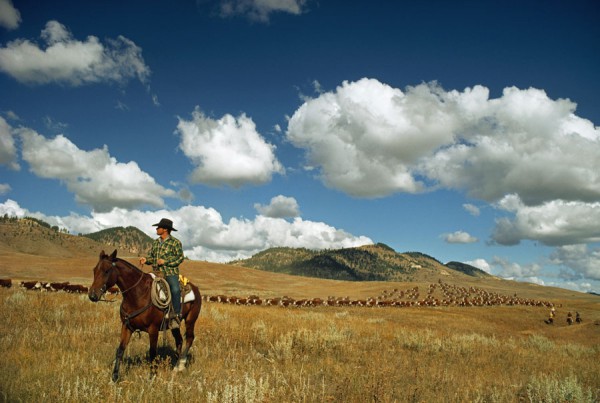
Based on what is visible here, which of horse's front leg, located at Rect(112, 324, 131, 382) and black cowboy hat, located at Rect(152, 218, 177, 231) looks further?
black cowboy hat, located at Rect(152, 218, 177, 231)

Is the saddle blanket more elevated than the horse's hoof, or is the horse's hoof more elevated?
the saddle blanket

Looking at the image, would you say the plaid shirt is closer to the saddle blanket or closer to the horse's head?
the saddle blanket

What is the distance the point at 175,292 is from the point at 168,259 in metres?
0.78

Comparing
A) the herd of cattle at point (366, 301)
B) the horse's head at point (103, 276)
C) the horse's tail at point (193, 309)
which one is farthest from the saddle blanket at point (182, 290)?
the herd of cattle at point (366, 301)

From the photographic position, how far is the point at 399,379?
Result: 838cm

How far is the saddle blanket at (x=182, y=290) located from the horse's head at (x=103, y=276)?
917 mm

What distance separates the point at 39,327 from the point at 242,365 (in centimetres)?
701

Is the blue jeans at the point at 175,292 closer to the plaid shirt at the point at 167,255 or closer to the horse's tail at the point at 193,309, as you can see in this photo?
the plaid shirt at the point at 167,255

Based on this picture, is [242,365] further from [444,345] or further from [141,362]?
[444,345]

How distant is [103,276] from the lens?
768 centimetres

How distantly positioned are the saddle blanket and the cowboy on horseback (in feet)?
0.64

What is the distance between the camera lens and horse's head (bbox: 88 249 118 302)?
7.42 metres

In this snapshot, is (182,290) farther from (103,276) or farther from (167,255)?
(103,276)

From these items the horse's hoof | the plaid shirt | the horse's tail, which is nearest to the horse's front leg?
the horse's hoof
